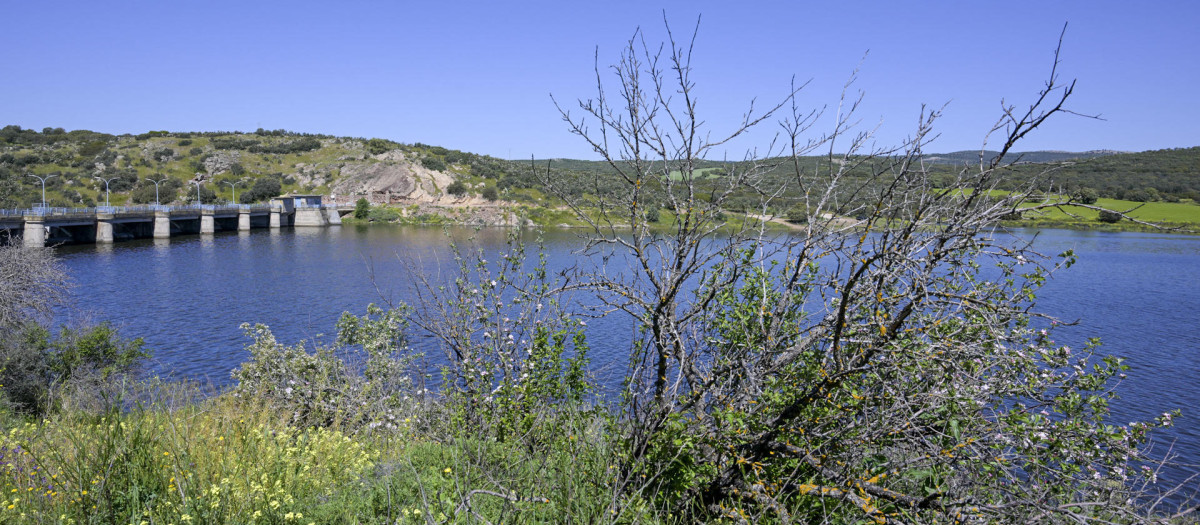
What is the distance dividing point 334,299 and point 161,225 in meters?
41.1

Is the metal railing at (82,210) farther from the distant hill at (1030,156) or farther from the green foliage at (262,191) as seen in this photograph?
the distant hill at (1030,156)

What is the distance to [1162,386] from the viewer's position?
17.5 m

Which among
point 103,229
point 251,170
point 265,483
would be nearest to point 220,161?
point 251,170

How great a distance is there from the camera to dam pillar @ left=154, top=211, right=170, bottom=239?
58750mm

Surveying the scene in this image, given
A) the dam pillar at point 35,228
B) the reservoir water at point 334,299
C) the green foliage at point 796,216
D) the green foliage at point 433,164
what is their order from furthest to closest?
the green foliage at point 433,164, the dam pillar at point 35,228, the reservoir water at point 334,299, the green foliage at point 796,216

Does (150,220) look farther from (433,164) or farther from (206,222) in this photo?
(433,164)

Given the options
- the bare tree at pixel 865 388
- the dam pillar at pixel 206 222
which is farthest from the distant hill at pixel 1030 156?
the dam pillar at pixel 206 222

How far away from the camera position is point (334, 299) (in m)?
28.5

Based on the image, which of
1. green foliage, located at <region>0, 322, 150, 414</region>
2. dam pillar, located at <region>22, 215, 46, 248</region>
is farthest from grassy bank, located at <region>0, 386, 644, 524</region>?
dam pillar, located at <region>22, 215, 46, 248</region>

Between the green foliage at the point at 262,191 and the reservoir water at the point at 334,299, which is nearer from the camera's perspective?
the reservoir water at the point at 334,299

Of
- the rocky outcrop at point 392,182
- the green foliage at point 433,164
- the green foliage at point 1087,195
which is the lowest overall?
the green foliage at point 1087,195

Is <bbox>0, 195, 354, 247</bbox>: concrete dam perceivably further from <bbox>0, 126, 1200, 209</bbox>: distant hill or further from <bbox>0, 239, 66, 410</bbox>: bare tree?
<bbox>0, 239, 66, 410</bbox>: bare tree

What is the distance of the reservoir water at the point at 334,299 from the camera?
17.8m

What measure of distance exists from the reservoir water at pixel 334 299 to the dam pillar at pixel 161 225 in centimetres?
440
